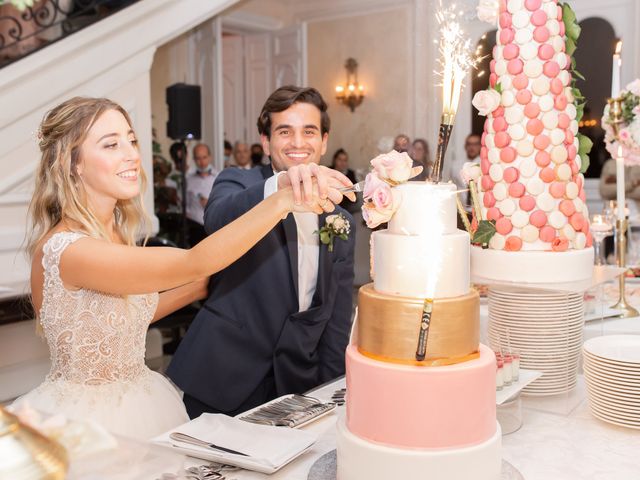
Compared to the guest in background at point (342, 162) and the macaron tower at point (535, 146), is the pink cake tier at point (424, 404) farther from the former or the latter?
the guest in background at point (342, 162)

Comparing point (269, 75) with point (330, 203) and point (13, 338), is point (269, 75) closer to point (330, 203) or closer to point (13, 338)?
point (13, 338)

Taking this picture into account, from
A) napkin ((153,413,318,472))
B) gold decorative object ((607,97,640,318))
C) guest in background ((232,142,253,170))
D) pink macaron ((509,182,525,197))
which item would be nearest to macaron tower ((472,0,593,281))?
pink macaron ((509,182,525,197))

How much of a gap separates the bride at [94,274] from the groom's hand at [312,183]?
428mm

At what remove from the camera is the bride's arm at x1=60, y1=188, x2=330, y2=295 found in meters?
1.64

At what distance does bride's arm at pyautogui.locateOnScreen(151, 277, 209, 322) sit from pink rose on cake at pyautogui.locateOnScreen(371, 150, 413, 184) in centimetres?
128

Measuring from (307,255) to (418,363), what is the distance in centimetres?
121

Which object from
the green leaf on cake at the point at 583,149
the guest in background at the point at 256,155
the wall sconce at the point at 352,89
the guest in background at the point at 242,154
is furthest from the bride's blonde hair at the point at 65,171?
the wall sconce at the point at 352,89

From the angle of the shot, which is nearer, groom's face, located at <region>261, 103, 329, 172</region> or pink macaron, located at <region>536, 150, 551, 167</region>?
pink macaron, located at <region>536, 150, 551, 167</region>

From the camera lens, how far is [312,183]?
1532 mm

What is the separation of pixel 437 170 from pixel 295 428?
0.77m

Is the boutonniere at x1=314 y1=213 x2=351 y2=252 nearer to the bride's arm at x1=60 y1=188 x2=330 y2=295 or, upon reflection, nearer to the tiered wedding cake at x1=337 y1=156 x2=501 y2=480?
the bride's arm at x1=60 y1=188 x2=330 y2=295

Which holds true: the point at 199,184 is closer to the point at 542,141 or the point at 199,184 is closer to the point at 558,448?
the point at 542,141

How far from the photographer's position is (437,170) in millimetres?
1278

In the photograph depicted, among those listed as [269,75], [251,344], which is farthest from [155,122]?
[251,344]
